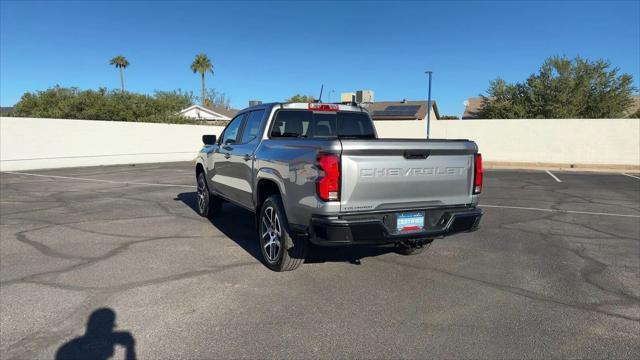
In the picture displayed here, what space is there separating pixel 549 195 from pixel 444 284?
26.7 feet

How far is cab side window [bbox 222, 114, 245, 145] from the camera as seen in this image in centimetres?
637

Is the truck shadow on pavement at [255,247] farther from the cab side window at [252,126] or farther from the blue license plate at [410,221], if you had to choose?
the cab side window at [252,126]

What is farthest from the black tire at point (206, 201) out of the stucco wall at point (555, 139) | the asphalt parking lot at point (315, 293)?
the stucco wall at point (555, 139)

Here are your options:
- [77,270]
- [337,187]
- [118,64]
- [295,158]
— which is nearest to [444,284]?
[337,187]

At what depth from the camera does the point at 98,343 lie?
3145 millimetres

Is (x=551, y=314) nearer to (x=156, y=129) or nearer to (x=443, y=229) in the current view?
(x=443, y=229)

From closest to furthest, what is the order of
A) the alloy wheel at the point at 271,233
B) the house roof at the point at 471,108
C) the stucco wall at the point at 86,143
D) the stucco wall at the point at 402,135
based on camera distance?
the alloy wheel at the point at 271,233 → the stucco wall at the point at 86,143 → the stucco wall at the point at 402,135 → the house roof at the point at 471,108

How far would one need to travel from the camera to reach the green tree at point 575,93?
2928 cm

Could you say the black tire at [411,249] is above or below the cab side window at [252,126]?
below

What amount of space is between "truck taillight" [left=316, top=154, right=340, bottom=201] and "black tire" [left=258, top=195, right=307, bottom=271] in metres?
0.83

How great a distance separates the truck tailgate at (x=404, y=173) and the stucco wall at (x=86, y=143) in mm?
18438

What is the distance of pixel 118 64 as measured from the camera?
68250 mm

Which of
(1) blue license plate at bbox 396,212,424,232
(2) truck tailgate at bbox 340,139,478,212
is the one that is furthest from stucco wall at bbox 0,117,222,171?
(1) blue license plate at bbox 396,212,424,232

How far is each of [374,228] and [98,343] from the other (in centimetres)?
244
